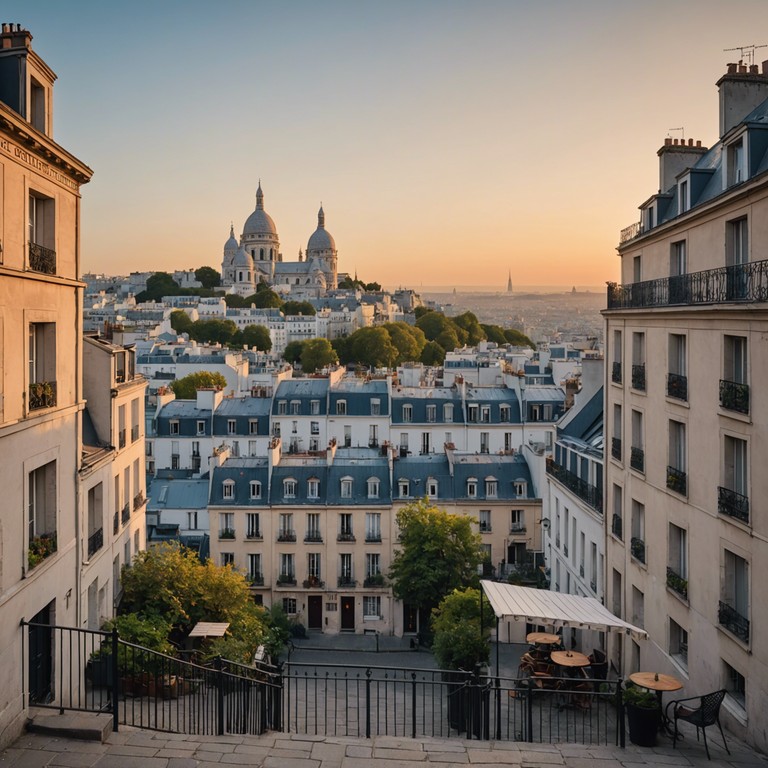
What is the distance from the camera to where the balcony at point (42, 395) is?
1309 cm

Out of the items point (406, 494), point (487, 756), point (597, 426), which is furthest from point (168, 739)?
point (406, 494)

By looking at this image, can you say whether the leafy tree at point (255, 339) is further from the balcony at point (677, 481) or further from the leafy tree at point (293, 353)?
the balcony at point (677, 481)

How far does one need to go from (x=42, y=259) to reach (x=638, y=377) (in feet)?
41.5

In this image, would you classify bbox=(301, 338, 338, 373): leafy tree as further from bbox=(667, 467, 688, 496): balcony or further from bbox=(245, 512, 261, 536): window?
bbox=(667, 467, 688, 496): balcony

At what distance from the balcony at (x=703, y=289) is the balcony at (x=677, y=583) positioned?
5275 mm

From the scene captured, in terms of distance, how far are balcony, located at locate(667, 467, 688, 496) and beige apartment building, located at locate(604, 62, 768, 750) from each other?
47mm

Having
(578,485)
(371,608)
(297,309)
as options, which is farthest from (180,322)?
(578,485)

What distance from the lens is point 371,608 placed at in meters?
34.1

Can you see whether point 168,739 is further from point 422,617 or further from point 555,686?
point 422,617

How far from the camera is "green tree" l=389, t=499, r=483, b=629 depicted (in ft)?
98.5

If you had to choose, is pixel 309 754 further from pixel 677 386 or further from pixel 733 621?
pixel 677 386

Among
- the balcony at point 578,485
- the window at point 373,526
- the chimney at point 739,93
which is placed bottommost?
the window at point 373,526

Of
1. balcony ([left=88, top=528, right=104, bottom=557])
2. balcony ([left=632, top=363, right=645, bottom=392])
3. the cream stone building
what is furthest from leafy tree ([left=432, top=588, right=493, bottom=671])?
the cream stone building

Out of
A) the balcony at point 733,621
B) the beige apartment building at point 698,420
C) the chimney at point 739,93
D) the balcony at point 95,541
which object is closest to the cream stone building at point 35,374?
the balcony at point 95,541
